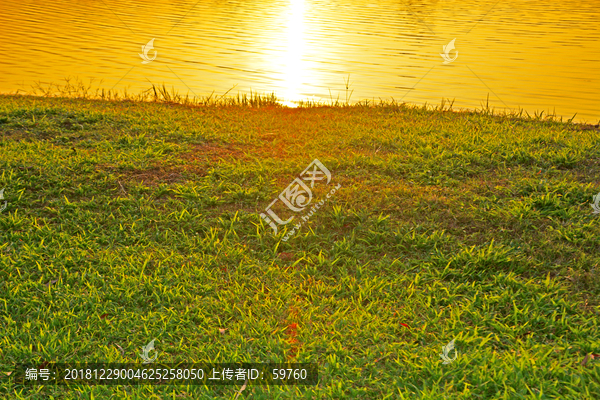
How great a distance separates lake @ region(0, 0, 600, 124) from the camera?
34.1 ft

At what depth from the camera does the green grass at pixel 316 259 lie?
10.8ft

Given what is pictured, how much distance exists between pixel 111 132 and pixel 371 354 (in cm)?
514

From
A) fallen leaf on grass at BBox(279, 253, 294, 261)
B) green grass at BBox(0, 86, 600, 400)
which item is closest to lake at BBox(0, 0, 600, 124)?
green grass at BBox(0, 86, 600, 400)

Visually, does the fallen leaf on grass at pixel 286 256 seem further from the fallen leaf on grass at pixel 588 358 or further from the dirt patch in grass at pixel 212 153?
the fallen leaf on grass at pixel 588 358

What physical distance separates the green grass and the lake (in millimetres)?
3409

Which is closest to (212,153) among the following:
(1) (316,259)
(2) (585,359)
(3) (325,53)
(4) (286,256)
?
(4) (286,256)

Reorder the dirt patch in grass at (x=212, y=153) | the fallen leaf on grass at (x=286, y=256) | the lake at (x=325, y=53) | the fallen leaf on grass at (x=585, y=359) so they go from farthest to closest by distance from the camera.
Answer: the lake at (x=325, y=53) → the dirt patch in grass at (x=212, y=153) → the fallen leaf on grass at (x=286, y=256) → the fallen leaf on grass at (x=585, y=359)

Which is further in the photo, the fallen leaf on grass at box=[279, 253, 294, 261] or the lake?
the lake

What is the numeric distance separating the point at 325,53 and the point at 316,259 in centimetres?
1067

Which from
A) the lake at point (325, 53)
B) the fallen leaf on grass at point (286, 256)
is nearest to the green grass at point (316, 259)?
the fallen leaf on grass at point (286, 256)

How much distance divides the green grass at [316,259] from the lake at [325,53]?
341 cm

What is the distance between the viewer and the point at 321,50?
14.6 m

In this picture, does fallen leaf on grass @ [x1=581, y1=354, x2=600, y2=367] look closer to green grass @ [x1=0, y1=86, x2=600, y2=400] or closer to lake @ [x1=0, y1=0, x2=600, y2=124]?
green grass @ [x1=0, y1=86, x2=600, y2=400]

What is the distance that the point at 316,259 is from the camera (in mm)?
4441
